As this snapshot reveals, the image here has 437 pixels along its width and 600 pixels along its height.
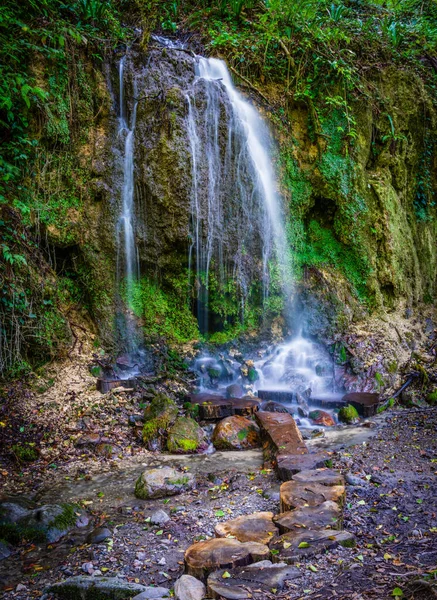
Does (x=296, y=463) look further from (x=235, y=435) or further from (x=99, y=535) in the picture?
(x=99, y=535)

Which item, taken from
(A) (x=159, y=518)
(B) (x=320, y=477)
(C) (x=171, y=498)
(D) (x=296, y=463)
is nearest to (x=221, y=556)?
(A) (x=159, y=518)

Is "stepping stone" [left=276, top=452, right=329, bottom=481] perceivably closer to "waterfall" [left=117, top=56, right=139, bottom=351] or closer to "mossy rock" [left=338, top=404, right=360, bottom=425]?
"mossy rock" [left=338, top=404, right=360, bottom=425]

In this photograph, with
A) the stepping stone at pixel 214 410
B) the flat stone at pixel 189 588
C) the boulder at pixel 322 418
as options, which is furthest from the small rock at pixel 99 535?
the boulder at pixel 322 418

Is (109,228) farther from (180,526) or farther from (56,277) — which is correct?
(180,526)

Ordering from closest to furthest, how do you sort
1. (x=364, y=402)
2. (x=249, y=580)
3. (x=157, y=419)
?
(x=249, y=580), (x=157, y=419), (x=364, y=402)

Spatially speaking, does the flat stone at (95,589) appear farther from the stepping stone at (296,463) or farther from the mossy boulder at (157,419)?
the mossy boulder at (157,419)

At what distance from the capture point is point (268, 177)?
8773 mm

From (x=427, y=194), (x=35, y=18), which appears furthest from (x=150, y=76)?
(x=427, y=194)

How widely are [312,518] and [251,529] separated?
1.46ft

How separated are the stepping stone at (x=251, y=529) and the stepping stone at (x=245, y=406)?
280 cm

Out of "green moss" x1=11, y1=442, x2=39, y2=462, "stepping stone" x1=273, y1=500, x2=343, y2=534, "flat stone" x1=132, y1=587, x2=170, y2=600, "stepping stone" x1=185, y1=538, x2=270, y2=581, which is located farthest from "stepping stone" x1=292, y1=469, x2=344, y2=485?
"green moss" x1=11, y1=442, x2=39, y2=462

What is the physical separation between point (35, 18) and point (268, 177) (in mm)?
4696

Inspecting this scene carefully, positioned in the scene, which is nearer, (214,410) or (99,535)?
(99,535)

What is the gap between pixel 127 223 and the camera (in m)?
7.67
